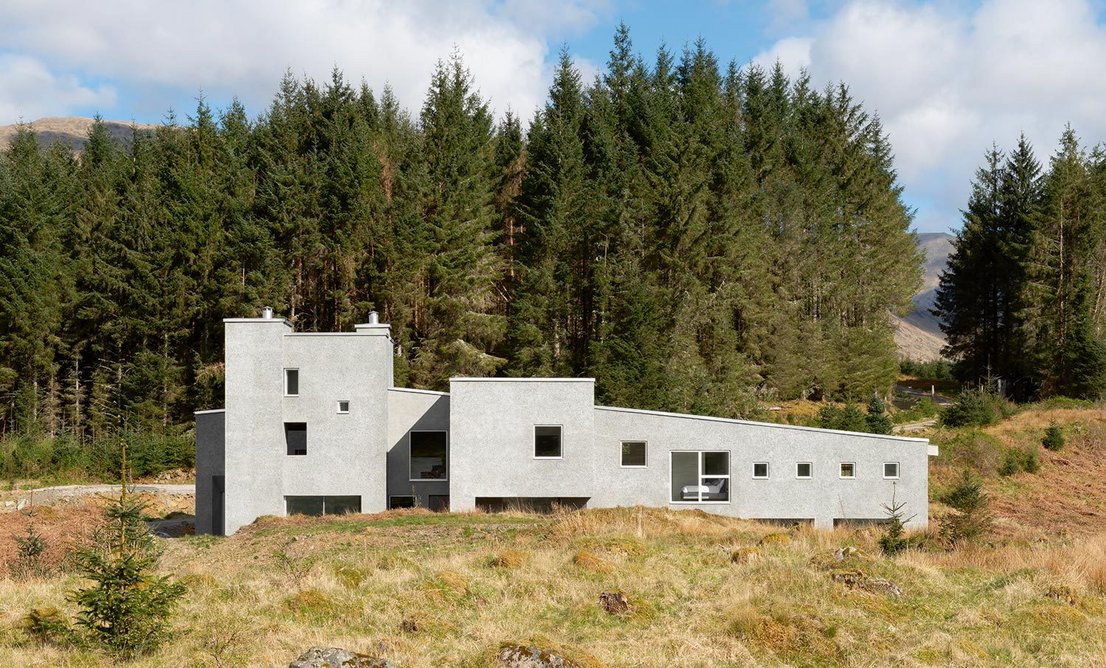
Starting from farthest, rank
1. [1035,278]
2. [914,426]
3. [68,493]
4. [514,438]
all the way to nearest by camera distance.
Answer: [1035,278] < [914,426] < [68,493] < [514,438]

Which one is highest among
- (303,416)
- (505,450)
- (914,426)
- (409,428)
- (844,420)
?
(303,416)

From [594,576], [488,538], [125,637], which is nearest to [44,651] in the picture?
[125,637]

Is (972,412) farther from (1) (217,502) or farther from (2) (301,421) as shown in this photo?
(1) (217,502)

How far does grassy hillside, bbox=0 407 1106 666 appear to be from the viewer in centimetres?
1243

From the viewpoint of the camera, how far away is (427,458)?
28.9 metres

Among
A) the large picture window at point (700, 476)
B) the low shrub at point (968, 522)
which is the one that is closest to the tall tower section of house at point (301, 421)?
the large picture window at point (700, 476)

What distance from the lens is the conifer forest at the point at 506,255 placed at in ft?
144

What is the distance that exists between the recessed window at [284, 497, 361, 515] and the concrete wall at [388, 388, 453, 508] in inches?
47.8

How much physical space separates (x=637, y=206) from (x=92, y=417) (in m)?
27.6

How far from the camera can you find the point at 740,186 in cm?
5059

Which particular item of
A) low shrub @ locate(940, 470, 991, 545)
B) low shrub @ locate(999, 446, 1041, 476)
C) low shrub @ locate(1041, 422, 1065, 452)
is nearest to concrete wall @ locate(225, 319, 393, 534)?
low shrub @ locate(940, 470, 991, 545)

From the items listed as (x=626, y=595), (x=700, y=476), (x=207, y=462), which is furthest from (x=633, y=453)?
(x=626, y=595)

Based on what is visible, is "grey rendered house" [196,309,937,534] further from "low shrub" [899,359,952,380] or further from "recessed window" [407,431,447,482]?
"low shrub" [899,359,952,380]

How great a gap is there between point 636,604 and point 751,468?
14.2 m
